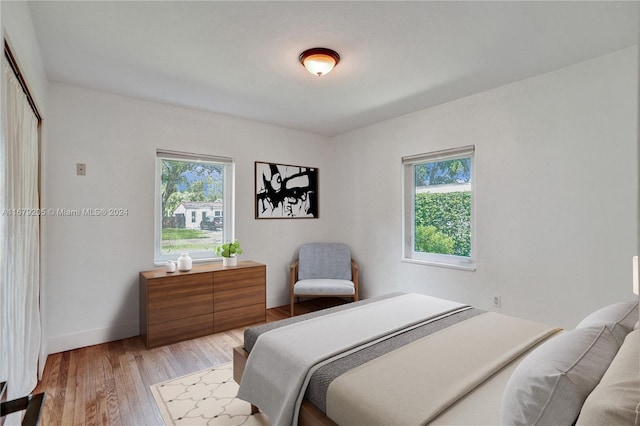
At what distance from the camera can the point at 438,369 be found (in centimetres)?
143

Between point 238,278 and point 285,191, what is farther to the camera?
point 285,191

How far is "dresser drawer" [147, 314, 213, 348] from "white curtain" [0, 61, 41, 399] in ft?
3.15

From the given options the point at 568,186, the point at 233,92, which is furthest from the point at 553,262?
the point at 233,92

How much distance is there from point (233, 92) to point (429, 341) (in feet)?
9.10

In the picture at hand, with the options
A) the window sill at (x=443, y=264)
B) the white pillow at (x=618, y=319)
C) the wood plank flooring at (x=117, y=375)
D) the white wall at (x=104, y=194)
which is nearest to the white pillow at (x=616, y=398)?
the white pillow at (x=618, y=319)

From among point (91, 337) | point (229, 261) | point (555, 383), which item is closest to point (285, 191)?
point (229, 261)

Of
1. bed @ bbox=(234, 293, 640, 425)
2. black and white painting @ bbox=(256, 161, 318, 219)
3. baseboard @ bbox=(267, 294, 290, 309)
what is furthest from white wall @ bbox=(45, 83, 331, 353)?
bed @ bbox=(234, 293, 640, 425)

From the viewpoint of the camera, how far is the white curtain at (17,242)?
1.45m

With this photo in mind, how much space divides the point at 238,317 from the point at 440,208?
8.57 feet

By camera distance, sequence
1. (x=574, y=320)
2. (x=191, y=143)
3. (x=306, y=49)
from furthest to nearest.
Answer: (x=191, y=143) → (x=574, y=320) → (x=306, y=49)

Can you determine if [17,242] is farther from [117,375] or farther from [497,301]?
[497,301]

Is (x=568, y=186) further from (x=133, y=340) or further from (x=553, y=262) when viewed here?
(x=133, y=340)

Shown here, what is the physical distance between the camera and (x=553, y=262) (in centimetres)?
266

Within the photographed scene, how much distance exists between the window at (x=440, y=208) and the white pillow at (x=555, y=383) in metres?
2.22
